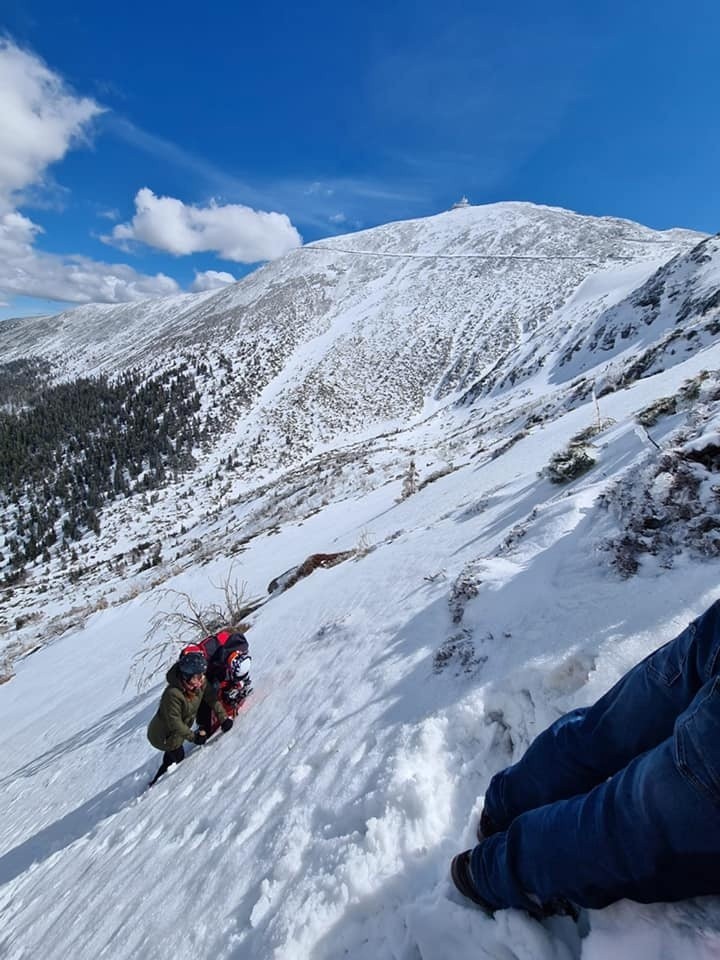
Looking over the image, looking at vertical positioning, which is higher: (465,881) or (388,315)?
(388,315)

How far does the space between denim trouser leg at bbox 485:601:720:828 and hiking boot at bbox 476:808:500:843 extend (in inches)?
2.0

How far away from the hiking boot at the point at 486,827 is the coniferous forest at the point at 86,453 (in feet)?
171

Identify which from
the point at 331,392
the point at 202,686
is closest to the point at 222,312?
the point at 331,392

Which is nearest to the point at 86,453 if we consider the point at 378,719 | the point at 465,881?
the point at 378,719

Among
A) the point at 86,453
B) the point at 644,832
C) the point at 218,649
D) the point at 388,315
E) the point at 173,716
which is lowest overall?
the point at 173,716

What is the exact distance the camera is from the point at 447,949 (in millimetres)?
1750

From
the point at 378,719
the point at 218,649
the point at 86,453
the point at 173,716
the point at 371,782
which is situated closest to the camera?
the point at 371,782

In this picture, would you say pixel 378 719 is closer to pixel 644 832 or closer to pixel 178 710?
pixel 644 832

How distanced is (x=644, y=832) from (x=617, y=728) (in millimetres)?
411

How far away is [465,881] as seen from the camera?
5.87 feet

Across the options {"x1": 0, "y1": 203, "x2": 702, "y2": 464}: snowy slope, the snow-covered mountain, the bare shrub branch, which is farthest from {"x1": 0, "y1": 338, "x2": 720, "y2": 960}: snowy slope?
{"x1": 0, "y1": 203, "x2": 702, "y2": 464}: snowy slope

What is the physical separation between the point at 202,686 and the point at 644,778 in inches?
183

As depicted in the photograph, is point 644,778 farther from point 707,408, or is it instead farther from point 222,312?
point 222,312

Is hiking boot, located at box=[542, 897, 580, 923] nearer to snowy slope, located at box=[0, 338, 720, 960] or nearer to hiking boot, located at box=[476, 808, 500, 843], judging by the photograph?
snowy slope, located at box=[0, 338, 720, 960]
